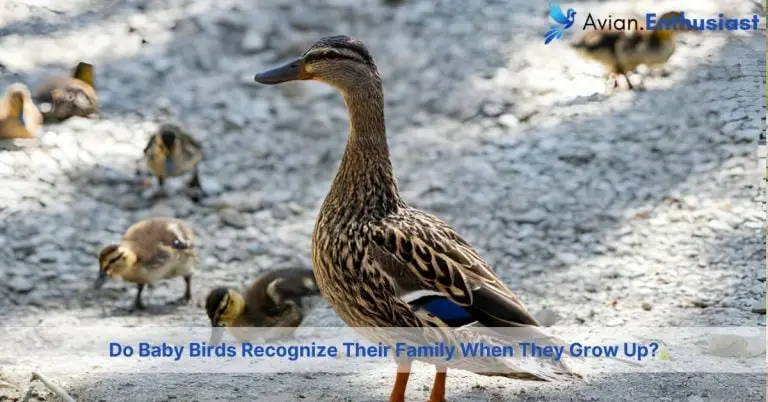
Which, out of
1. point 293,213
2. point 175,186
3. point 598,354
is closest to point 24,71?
point 175,186

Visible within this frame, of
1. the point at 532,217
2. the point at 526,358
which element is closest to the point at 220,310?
the point at 526,358

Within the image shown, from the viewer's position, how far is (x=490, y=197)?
5973 mm

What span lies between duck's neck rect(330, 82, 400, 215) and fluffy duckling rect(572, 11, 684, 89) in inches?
108

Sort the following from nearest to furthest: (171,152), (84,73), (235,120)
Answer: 1. (171,152)
2. (84,73)
3. (235,120)

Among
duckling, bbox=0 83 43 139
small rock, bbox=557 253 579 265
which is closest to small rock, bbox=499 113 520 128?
small rock, bbox=557 253 579 265

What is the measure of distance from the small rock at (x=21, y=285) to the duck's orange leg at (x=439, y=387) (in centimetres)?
234

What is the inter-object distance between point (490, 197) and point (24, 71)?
113 inches

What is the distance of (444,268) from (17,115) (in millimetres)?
3415

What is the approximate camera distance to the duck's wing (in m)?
3.40

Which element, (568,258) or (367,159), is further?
(568,258)

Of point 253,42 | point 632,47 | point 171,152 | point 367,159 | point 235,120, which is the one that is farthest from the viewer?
point 253,42

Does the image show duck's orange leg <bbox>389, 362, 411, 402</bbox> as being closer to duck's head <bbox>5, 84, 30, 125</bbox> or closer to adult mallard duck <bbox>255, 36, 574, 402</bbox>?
adult mallard duck <bbox>255, 36, 574, 402</bbox>

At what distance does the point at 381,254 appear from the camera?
351 centimetres

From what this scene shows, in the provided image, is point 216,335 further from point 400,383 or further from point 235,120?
point 235,120
